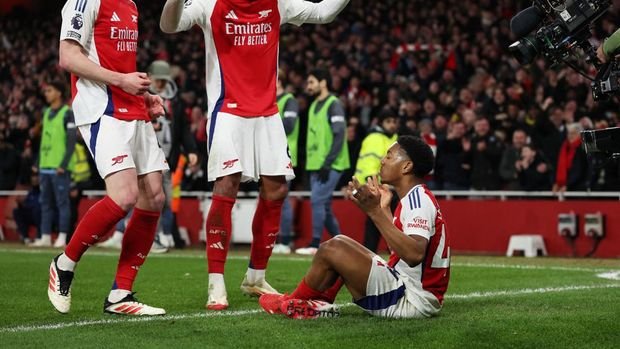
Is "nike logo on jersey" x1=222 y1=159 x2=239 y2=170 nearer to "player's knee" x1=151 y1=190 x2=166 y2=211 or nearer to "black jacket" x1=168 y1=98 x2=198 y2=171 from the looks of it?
"player's knee" x1=151 y1=190 x2=166 y2=211

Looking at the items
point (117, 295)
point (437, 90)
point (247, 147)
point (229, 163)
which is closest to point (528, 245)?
point (437, 90)

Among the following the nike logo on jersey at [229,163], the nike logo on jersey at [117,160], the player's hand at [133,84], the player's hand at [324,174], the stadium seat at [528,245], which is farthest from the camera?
the player's hand at [324,174]

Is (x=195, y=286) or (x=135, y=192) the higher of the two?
(x=135, y=192)

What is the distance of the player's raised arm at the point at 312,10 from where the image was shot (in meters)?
8.17

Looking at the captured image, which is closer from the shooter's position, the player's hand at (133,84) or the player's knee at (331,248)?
the player's knee at (331,248)

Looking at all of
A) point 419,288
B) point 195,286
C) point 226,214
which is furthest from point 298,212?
point 419,288

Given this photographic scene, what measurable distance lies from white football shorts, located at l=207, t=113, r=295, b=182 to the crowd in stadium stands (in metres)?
6.35

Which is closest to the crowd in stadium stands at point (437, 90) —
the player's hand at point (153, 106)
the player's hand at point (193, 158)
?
the player's hand at point (193, 158)

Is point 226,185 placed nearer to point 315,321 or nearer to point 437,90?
point 315,321

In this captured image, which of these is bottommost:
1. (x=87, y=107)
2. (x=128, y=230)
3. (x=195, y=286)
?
(x=195, y=286)

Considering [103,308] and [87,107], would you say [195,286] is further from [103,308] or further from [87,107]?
[87,107]

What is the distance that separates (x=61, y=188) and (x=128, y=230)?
9.77 metres

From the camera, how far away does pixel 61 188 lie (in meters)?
16.9

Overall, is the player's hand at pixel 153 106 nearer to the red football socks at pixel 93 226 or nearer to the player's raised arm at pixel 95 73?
the player's raised arm at pixel 95 73
